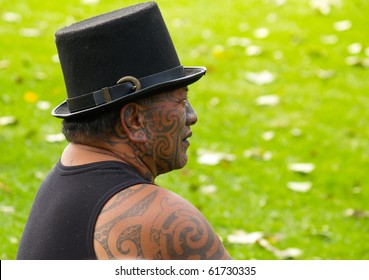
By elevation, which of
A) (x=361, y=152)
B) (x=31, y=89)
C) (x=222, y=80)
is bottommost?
(x=361, y=152)

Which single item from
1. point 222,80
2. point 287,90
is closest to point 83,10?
point 222,80

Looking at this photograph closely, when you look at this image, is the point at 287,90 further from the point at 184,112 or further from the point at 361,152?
the point at 184,112

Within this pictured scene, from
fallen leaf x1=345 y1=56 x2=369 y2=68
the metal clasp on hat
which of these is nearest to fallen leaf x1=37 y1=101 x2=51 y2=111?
fallen leaf x1=345 y1=56 x2=369 y2=68

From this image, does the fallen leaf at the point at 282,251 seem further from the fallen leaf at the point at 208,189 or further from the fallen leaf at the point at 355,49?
the fallen leaf at the point at 355,49

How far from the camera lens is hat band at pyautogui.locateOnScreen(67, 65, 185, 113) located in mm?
2852

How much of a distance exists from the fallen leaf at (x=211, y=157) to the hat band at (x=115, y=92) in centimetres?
361

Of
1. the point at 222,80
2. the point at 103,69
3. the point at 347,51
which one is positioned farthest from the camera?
the point at 347,51

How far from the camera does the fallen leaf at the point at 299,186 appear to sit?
6199mm

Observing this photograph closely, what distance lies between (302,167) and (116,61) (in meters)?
3.86

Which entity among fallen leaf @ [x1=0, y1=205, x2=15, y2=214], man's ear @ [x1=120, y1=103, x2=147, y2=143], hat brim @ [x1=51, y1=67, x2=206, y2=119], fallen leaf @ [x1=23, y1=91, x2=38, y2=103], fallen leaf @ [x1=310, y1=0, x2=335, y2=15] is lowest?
fallen leaf @ [x1=0, y1=205, x2=15, y2=214]

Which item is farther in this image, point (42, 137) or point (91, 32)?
point (42, 137)

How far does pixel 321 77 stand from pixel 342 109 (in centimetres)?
80

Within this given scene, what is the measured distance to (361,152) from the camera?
6.95 m

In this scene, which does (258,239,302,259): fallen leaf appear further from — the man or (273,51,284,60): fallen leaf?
(273,51,284,60): fallen leaf
